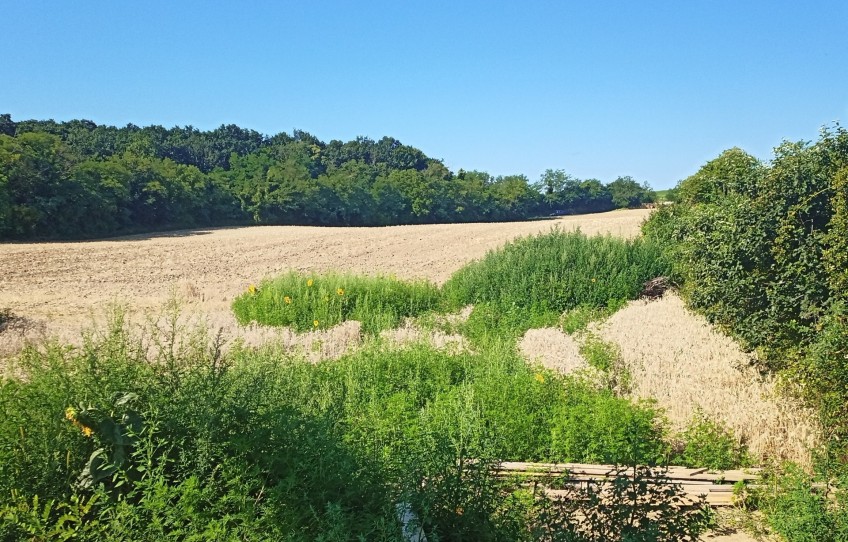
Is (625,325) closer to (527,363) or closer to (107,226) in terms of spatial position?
(527,363)

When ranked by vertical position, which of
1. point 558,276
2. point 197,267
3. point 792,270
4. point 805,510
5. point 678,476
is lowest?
point 678,476

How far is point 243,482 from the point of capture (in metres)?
3.60

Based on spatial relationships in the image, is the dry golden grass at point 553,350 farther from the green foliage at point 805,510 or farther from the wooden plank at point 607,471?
the green foliage at point 805,510

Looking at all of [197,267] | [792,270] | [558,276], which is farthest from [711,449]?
[197,267]

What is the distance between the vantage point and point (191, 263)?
72.1 feet

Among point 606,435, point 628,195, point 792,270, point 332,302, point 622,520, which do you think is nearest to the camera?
point 622,520

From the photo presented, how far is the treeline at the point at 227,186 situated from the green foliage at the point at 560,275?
22781 millimetres

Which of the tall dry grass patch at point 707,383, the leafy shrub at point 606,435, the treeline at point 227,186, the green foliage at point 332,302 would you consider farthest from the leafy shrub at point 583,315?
the treeline at point 227,186

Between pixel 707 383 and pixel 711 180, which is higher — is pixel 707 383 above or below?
below

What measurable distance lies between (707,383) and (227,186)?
42.2 m

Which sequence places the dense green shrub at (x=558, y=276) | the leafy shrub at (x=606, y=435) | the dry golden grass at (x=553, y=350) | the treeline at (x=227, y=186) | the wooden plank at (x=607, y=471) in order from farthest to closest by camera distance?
the treeline at (x=227, y=186) < the dense green shrub at (x=558, y=276) < the dry golden grass at (x=553, y=350) < the leafy shrub at (x=606, y=435) < the wooden plank at (x=607, y=471)

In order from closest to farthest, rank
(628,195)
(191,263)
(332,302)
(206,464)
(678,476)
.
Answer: (206,464) < (678,476) < (332,302) < (191,263) < (628,195)

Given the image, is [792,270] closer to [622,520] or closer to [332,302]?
[622,520]

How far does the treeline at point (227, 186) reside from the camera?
28781 millimetres
